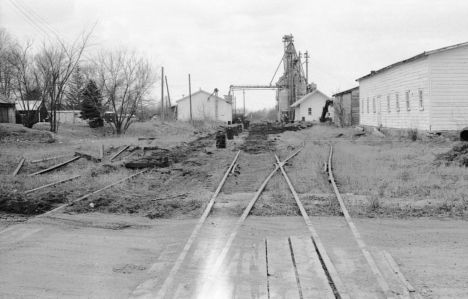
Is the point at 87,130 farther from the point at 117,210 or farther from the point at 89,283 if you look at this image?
the point at 89,283

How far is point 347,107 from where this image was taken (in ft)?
181

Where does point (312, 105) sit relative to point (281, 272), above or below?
above

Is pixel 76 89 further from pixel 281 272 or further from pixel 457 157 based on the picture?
pixel 281 272

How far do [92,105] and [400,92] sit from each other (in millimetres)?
29785

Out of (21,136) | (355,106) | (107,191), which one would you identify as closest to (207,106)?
(355,106)

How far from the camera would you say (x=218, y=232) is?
8.03 metres

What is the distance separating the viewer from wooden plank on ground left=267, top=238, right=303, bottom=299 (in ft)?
16.9

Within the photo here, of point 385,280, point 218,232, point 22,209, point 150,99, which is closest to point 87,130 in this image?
point 150,99

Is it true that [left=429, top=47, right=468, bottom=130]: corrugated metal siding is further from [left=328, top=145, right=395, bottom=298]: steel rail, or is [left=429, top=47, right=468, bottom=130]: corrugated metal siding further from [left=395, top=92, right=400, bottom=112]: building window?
[left=328, top=145, right=395, bottom=298]: steel rail

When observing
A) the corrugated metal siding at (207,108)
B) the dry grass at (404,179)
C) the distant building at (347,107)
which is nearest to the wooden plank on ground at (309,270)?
the dry grass at (404,179)

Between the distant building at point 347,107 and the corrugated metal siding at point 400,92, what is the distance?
8339 millimetres

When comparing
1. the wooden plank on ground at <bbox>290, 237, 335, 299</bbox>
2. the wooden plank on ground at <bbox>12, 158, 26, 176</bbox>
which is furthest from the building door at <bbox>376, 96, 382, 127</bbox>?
the wooden plank on ground at <bbox>290, 237, 335, 299</bbox>

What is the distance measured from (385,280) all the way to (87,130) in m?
46.6

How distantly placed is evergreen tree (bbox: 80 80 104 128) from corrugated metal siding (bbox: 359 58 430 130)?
81.3ft
